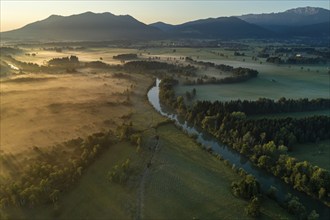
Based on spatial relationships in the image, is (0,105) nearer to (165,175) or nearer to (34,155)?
(34,155)

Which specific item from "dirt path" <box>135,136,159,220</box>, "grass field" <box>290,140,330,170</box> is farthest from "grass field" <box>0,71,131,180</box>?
"grass field" <box>290,140,330,170</box>

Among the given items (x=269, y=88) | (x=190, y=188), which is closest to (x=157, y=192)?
(x=190, y=188)

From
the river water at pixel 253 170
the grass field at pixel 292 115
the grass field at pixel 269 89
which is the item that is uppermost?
the grass field at pixel 269 89

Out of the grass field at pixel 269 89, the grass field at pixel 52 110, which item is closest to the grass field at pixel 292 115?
the grass field at pixel 269 89

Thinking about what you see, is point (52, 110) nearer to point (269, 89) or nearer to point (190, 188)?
point (190, 188)

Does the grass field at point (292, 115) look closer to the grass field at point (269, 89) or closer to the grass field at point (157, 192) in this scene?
the grass field at point (269, 89)

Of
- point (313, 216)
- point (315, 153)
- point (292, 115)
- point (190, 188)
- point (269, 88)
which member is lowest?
point (313, 216)
